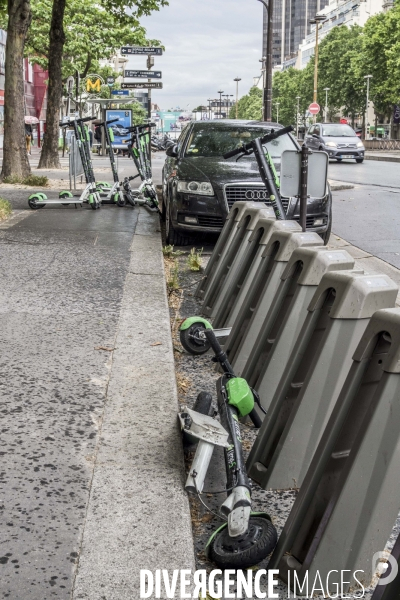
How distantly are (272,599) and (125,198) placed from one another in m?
13.5

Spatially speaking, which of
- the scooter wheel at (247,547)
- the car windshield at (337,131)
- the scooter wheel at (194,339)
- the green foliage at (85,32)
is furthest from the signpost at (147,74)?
the green foliage at (85,32)

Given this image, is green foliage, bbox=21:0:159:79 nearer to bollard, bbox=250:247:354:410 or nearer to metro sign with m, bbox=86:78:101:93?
metro sign with m, bbox=86:78:101:93

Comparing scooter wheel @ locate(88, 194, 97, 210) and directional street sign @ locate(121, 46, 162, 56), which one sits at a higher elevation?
directional street sign @ locate(121, 46, 162, 56)

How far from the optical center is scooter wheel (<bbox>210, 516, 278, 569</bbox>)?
2.69 m

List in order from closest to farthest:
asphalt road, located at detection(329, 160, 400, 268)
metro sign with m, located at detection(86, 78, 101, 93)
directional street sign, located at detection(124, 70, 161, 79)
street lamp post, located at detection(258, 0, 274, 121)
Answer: asphalt road, located at detection(329, 160, 400, 268)
directional street sign, located at detection(124, 70, 161, 79)
street lamp post, located at detection(258, 0, 274, 121)
metro sign with m, located at detection(86, 78, 101, 93)

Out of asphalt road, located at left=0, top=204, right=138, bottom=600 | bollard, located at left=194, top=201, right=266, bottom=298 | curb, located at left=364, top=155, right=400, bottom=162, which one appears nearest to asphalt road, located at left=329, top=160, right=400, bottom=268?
bollard, located at left=194, top=201, right=266, bottom=298

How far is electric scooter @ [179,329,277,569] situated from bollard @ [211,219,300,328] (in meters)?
1.51

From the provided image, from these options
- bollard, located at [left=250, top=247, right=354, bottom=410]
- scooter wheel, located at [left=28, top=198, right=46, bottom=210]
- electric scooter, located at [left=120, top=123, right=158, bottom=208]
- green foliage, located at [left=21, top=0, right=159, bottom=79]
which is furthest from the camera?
green foliage, located at [left=21, top=0, right=159, bottom=79]

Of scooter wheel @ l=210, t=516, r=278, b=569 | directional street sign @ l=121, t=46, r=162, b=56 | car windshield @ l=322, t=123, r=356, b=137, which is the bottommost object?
scooter wheel @ l=210, t=516, r=278, b=569

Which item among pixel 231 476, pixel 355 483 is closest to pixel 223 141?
pixel 231 476

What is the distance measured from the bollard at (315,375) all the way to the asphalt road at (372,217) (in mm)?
6117

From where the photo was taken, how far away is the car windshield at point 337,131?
41.0 metres

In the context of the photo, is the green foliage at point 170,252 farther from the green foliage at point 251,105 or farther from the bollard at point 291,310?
the green foliage at point 251,105

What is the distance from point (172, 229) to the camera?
10.7m
